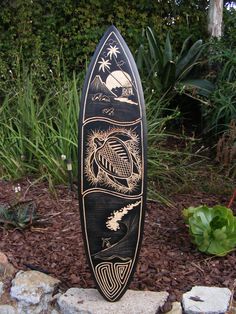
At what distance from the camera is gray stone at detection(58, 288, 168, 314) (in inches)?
106

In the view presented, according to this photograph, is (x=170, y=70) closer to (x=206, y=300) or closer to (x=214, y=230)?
(x=214, y=230)

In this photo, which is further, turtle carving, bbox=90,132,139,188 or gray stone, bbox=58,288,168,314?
gray stone, bbox=58,288,168,314

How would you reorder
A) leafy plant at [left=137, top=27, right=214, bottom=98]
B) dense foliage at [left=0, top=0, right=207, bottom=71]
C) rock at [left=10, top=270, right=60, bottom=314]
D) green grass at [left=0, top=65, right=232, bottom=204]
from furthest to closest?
dense foliage at [left=0, top=0, right=207, bottom=71], leafy plant at [left=137, top=27, right=214, bottom=98], green grass at [left=0, top=65, right=232, bottom=204], rock at [left=10, top=270, right=60, bottom=314]

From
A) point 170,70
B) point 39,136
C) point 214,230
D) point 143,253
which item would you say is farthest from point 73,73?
point 214,230

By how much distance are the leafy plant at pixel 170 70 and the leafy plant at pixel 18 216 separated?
2.24m

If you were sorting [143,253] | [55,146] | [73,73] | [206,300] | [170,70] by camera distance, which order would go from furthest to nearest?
[170,70]
[73,73]
[55,146]
[143,253]
[206,300]

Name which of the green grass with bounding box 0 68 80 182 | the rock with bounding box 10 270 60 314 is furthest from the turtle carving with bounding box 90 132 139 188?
the green grass with bounding box 0 68 80 182

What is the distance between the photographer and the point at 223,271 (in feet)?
9.98

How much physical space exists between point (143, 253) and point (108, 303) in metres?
0.55

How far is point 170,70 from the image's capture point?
216 inches

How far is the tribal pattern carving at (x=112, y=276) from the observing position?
2699 millimetres

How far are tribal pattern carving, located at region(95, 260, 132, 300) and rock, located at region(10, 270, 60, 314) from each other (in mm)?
333
